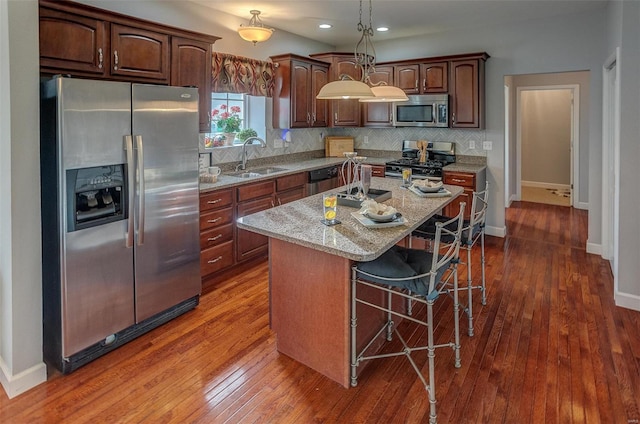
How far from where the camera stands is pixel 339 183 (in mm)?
5656

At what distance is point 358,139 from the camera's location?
6.44m

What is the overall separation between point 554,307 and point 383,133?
3595mm

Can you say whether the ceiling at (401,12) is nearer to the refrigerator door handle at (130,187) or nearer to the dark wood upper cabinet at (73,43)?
the dark wood upper cabinet at (73,43)

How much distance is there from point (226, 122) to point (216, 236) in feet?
5.00

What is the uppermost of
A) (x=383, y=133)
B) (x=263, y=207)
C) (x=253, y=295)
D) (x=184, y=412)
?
(x=383, y=133)

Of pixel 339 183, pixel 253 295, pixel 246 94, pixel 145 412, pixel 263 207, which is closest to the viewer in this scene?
pixel 145 412

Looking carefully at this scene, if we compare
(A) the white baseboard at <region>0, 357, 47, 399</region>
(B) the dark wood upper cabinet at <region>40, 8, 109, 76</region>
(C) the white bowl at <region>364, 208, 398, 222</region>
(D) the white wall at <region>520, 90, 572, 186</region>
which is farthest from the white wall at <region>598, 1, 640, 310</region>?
(D) the white wall at <region>520, 90, 572, 186</region>

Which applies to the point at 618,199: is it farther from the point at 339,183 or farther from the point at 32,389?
the point at 32,389

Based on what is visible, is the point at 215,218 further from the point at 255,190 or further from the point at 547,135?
the point at 547,135

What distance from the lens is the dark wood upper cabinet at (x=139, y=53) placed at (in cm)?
304

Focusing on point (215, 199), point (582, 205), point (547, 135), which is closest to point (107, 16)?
point (215, 199)

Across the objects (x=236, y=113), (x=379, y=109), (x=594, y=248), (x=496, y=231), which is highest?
(x=379, y=109)

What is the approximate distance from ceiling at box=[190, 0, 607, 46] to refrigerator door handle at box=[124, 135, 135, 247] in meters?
2.20

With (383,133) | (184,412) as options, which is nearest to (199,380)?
(184,412)
